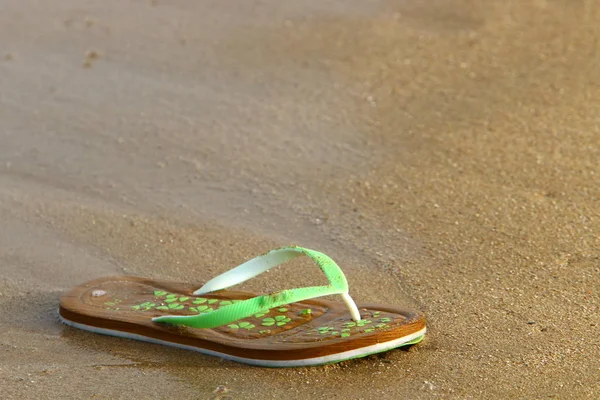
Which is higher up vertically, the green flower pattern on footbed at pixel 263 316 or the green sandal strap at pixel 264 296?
the green sandal strap at pixel 264 296

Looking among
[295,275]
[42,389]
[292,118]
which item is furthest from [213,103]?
[42,389]

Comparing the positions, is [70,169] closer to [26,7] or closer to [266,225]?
[266,225]

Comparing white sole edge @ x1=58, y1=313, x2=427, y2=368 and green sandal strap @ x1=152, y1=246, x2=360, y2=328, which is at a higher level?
green sandal strap @ x1=152, y1=246, x2=360, y2=328

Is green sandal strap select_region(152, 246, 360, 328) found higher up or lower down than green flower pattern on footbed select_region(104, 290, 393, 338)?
higher up

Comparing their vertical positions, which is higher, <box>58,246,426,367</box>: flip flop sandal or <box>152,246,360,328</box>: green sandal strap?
<box>152,246,360,328</box>: green sandal strap
